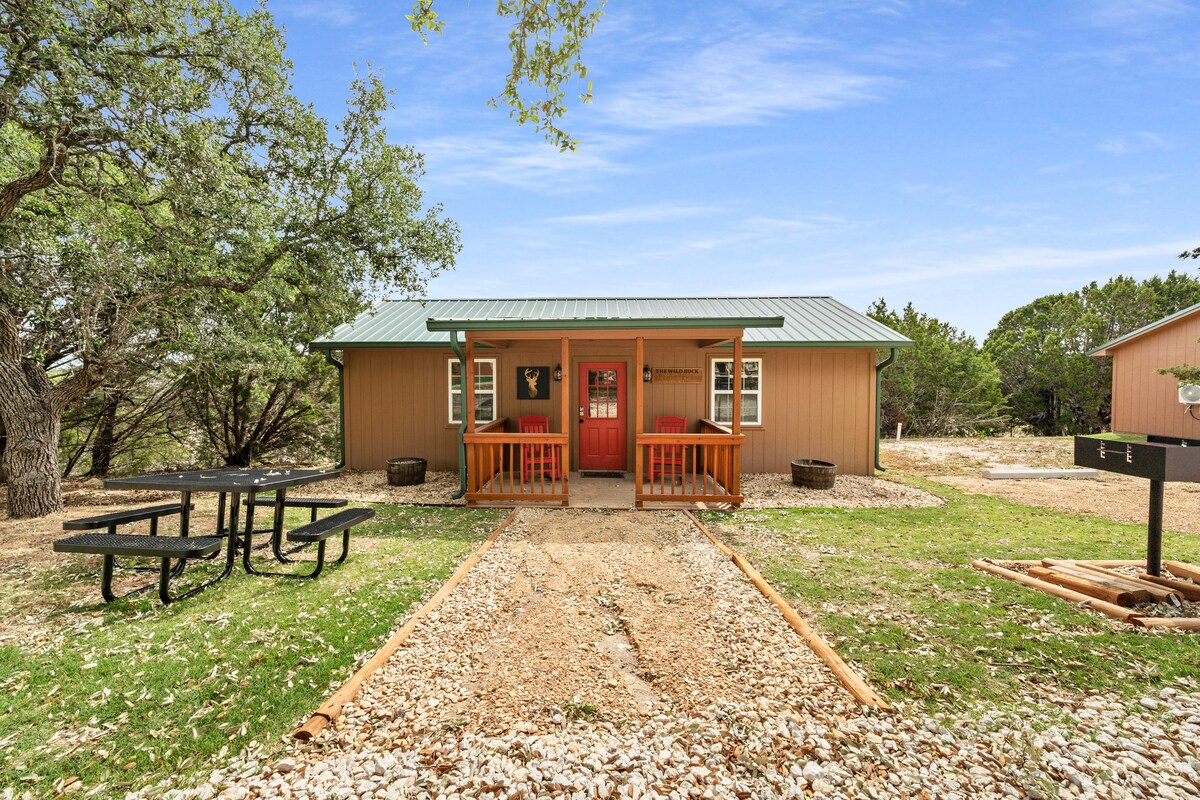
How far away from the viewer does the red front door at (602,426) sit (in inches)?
354

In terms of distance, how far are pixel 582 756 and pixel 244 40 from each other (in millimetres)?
7642

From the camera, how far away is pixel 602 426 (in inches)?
355

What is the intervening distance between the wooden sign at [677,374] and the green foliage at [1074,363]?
61.4ft

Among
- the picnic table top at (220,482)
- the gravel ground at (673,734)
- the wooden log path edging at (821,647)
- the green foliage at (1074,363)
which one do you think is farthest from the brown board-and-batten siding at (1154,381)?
the picnic table top at (220,482)

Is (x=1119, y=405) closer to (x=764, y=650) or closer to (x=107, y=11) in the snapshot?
(x=764, y=650)

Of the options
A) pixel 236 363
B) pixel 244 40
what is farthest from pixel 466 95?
pixel 236 363

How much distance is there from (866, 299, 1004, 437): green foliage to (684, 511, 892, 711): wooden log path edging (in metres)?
14.8

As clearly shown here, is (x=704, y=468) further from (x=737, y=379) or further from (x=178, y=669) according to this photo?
(x=178, y=669)

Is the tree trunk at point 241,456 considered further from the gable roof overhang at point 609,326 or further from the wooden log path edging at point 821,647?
the wooden log path edging at point 821,647

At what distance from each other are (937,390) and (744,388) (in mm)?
12299

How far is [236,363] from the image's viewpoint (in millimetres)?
7559

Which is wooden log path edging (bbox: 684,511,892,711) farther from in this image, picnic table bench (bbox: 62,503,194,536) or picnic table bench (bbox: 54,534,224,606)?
picnic table bench (bbox: 62,503,194,536)

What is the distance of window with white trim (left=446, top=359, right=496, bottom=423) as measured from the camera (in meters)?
9.18

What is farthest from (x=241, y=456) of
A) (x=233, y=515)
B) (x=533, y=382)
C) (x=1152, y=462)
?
(x=1152, y=462)
